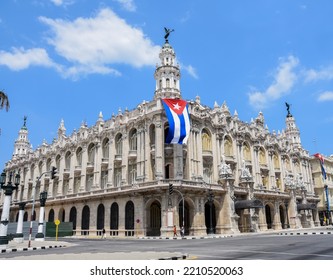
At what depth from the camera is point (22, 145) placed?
8912cm

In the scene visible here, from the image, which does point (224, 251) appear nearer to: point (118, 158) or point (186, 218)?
point (186, 218)

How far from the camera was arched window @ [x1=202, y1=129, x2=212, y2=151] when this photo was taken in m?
49.9

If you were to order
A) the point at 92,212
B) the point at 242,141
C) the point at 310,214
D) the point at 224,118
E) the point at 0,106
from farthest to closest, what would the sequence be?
→ 1. the point at 310,214
2. the point at 242,141
3. the point at 224,118
4. the point at 92,212
5. the point at 0,106

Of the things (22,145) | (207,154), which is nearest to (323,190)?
(207,154)

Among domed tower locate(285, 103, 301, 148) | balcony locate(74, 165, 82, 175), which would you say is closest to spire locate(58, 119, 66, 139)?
balcony locate(74, 165, 82, 175)

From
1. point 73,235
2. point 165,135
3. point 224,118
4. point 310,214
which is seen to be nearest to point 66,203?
point 73,235

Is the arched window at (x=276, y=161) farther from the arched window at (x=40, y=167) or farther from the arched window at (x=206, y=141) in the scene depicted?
the arched window at (x=40, y=167)

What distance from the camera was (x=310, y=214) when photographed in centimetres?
6588

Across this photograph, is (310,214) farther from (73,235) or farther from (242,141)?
(73,235)

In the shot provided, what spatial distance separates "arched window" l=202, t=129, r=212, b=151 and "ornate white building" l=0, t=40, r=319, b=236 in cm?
15

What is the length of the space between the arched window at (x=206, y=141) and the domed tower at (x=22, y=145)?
2238 inches

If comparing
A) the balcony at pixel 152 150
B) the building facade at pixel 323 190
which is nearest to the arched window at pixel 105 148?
the balcony at pixel 152 150

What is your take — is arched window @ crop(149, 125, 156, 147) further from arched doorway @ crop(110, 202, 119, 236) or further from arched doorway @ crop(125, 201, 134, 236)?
Result: arched doorway @ crop(110, 202, 119, 236)

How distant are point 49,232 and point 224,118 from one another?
105 ft
